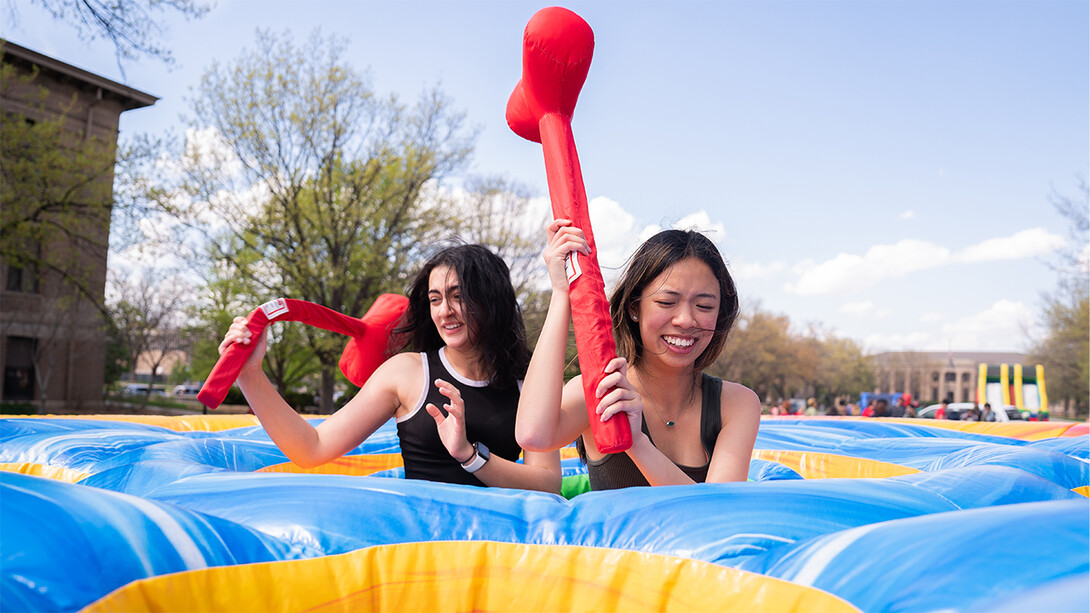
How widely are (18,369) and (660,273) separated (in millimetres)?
21602

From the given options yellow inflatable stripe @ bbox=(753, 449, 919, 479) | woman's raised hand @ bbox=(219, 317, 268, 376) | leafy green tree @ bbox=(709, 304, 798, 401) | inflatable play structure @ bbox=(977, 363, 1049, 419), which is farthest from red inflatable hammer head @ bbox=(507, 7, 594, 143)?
leafy green tree @ bbox=(709, 304, 798, 401)

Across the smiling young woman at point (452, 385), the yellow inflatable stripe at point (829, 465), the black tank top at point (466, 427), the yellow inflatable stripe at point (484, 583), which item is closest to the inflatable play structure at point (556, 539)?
the yellow inflatable stripe at point (484, 583)

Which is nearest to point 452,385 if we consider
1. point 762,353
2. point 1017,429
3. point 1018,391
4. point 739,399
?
point 739,399

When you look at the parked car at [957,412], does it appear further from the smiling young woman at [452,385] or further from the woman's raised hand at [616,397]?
the woman's raised hand at [616,397]

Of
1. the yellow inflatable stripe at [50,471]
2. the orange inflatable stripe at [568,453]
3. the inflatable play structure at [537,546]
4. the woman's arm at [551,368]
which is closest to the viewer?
the inflatable play structure at [537,546]

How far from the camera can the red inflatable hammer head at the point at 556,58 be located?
5.85 ft

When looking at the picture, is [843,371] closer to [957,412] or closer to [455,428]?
[957,412]

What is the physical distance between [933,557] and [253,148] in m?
13.7

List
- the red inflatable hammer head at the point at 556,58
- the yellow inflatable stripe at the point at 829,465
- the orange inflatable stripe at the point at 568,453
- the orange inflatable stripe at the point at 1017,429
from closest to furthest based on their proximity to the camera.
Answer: the red inflatable hammer head at the point at 556,58 → the yellow inflatable stripe at the point at 829,465 → the orange inflatable stripe at the point at 568,453 → the orange inflatable stripe at the point at 1017,429

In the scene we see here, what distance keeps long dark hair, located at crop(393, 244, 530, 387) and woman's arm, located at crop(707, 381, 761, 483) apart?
0.59m

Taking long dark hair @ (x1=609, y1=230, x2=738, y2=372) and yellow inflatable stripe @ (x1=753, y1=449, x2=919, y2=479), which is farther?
yellow inflatable stripe @ (x1=753, y1=449, x2=919, y2=479)

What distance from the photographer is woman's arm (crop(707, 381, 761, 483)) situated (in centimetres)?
180

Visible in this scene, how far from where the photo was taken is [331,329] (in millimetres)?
2289

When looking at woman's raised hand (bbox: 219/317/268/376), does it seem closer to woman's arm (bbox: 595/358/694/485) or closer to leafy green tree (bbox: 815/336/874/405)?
woman's arm (bbox: 595/358/694/485)
